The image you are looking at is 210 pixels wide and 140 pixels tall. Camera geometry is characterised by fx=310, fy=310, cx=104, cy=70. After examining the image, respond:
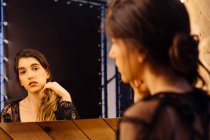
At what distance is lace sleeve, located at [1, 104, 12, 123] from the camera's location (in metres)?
1.38

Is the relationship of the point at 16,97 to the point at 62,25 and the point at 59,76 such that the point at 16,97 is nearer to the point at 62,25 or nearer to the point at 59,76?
the point at 59,76

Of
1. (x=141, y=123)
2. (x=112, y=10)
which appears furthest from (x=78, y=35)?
(x=141, y=123)

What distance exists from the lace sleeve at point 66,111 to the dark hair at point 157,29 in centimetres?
104

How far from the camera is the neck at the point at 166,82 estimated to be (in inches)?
22.2

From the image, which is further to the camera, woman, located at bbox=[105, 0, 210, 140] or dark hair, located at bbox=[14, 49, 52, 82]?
dark hair, located at bbox=[14, 49, 52, 82]

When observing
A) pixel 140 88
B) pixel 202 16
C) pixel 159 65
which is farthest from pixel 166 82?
pixel 202 16

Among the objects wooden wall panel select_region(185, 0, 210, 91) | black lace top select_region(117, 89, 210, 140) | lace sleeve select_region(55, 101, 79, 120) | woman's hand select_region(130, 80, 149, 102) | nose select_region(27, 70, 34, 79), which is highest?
wooden wall panel select_region(185, 0, 210, 91)

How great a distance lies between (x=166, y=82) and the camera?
1.86 ft

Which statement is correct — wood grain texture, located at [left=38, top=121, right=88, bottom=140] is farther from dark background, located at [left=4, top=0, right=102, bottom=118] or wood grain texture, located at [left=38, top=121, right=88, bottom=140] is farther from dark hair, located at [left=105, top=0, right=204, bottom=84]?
dark hair, located at [left=105, top=0, right=204, bottom=84]

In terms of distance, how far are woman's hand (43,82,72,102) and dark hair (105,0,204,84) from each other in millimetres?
997

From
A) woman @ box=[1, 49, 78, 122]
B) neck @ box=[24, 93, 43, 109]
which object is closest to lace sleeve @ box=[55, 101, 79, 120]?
woman @ box=[1, 49, 78, 122]

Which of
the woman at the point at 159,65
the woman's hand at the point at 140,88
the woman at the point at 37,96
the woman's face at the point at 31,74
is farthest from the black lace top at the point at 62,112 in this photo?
the woman at the point at 159,65

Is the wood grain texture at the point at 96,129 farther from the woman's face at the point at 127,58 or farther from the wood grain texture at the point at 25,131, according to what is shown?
the woman's face at the point at 127,58

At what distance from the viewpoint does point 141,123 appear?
20.0 inches
